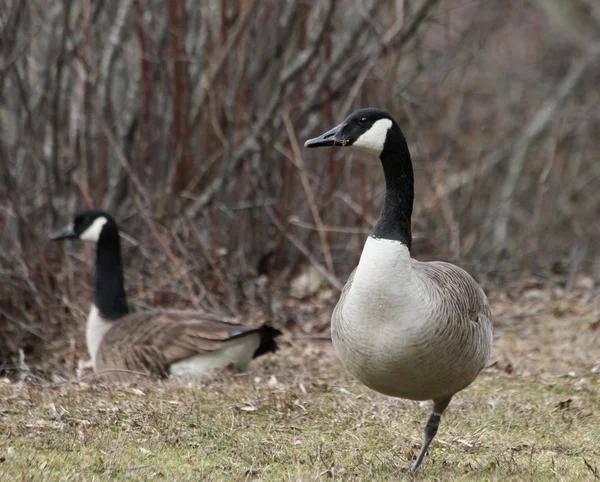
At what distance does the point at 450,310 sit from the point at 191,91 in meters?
5.95

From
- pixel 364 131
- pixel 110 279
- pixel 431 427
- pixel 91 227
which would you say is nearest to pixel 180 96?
pixel 91 227

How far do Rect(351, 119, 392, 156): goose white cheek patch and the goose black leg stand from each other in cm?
130

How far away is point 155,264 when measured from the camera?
30.8 feet

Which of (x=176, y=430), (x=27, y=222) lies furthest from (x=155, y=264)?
(x=176, y=430)

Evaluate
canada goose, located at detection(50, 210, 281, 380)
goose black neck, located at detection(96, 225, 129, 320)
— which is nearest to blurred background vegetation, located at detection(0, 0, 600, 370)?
goose black neck, located at detection(96, 225, 129, 320)

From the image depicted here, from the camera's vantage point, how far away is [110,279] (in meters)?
7.88

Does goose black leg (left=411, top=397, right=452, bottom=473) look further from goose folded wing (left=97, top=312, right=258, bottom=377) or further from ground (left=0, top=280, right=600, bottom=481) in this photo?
goose folded wing (left=97, top=312, right=258, bottom=377)

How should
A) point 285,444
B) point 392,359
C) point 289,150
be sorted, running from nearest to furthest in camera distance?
1. point 392,359
2. point 285,444
3. point 289,150

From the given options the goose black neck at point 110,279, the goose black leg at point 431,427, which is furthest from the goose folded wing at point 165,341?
the goose black leg at point 431,427

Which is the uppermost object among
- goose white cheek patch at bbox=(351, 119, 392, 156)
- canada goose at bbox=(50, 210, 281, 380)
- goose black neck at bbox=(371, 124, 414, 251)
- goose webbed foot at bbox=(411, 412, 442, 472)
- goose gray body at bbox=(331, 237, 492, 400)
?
goose white cheek patch at bbox=(351, 119, 392, 156)

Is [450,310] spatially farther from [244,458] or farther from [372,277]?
[244,458]

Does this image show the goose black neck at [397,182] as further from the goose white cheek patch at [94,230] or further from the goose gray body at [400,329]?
the goose white cheek patch at [94,230]

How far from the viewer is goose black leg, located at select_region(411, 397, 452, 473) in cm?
438

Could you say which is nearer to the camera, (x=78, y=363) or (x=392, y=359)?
(x=392, y=359)
